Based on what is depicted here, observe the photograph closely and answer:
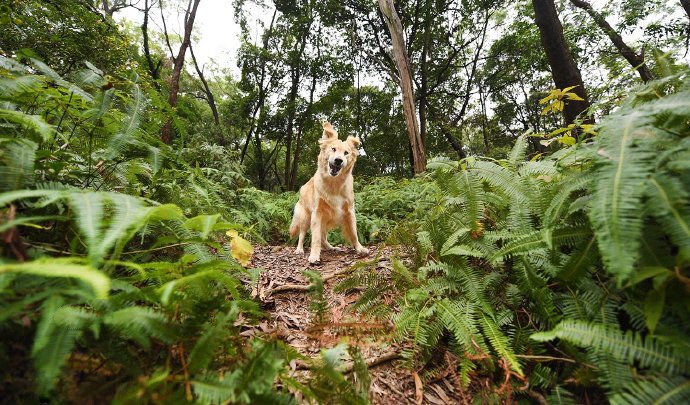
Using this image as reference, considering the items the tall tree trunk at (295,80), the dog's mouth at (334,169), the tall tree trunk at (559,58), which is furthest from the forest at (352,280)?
the tall tree trunk at (295,80)

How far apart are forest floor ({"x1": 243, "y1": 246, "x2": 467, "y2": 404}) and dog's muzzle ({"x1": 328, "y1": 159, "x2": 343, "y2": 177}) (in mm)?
1646

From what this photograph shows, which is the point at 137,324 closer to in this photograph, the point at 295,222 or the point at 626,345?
the point at 626,345

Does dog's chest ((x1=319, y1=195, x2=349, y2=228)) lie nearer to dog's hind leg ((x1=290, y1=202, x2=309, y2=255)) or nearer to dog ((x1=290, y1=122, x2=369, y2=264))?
dog ((x1=290, y1=122, x2=369, y2=264))

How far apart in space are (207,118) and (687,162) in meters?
21.3

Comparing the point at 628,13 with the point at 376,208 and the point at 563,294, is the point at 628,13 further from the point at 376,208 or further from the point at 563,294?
the point at 563,294

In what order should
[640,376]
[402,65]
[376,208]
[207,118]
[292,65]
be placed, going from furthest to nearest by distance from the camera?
[207,118] < [292,65] < [402,65] < [376,208] < [640,376]

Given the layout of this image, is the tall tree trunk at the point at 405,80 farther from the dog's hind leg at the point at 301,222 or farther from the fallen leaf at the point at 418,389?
the fallen leaf at the point at 418,389

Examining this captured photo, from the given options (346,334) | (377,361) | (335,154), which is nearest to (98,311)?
(346,334)

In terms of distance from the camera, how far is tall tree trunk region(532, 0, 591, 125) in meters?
5.00

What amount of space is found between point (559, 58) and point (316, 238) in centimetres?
553

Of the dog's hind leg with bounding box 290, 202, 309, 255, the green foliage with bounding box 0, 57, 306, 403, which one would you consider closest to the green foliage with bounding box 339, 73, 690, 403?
the green foliage with bounding box 0, 57, 306, 403

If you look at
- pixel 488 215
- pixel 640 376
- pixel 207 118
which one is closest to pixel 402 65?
pixel 488 215

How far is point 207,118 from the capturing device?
18625mm

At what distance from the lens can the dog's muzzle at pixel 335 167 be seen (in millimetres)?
4363
